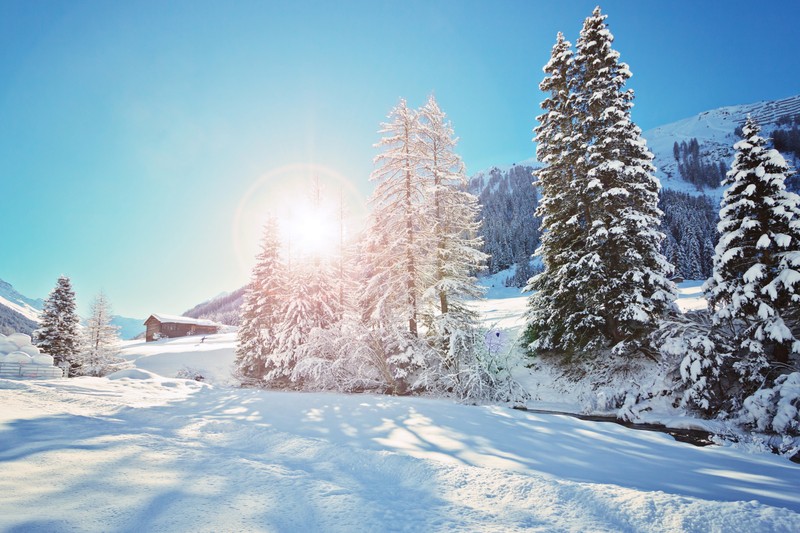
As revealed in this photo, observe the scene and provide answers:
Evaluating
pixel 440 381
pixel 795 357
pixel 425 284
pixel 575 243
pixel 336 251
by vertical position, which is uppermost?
pixel 336 251

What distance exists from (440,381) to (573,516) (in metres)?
13.4

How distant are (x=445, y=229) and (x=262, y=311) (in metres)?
14.5

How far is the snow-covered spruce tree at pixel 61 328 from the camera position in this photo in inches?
1107

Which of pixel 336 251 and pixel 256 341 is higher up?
pixel 336 251

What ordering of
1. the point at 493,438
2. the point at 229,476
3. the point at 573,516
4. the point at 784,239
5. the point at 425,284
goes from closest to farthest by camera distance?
the point at 573,516 < the point at 229,476 < the point at 493,438 < the point at 784,239 < the point at 425,284

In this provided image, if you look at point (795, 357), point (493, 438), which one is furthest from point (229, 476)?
point (795, 357)

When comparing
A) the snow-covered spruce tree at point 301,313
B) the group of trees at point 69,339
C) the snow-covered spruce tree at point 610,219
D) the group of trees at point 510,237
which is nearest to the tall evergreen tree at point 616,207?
the snow-covered spruce tree at point 610,219

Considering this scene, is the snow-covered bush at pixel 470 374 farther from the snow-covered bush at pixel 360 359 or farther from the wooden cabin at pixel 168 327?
the wooden cabin at pixel 168 327

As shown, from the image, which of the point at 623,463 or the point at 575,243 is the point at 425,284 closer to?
the point at 575,243

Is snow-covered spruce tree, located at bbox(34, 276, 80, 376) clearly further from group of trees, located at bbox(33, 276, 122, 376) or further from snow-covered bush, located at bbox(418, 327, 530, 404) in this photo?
snow-covered bush, located at bbox(418, 327, 530, 404)

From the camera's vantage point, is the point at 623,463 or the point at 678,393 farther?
the point at 678,393

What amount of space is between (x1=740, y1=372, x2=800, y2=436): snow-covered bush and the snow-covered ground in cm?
303

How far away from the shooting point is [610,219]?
14898 mm

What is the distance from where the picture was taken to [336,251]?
80.8 feet
